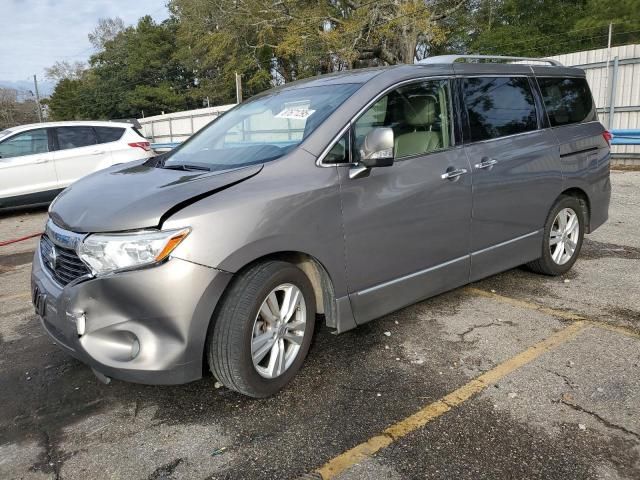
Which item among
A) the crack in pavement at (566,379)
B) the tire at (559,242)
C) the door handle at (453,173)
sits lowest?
the crack in pavement at (566,379)

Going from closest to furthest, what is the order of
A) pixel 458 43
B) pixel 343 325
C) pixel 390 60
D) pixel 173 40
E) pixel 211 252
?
pixel 211 252 → pixel 343 325 → pixel 390 60 → pixel 458 43 → pixel 173 40

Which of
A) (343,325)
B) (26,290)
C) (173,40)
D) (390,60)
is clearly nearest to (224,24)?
(390,60)

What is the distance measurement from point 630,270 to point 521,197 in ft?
5.79

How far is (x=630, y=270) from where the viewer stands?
206 inches

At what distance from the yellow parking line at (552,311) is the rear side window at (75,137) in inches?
336

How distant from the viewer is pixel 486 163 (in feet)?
13.1

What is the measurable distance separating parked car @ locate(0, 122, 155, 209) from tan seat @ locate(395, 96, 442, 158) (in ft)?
26.0

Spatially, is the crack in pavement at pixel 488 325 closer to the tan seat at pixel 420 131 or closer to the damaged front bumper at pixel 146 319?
the tan seat at pixel 420 131

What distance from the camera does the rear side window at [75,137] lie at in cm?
1030

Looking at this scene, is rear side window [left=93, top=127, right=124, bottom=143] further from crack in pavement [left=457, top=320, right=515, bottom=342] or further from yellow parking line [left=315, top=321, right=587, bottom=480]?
yellow parking line [left=315, top=321, right=587, bottom=480]

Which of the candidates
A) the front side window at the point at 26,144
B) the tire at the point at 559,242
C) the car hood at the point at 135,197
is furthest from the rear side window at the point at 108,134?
the tire at the point at 559,242

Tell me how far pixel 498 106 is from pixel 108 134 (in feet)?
28.5

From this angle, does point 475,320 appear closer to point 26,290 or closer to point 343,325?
point 343,325

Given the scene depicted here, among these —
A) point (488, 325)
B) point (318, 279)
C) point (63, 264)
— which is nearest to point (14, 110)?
point (63, 264)
